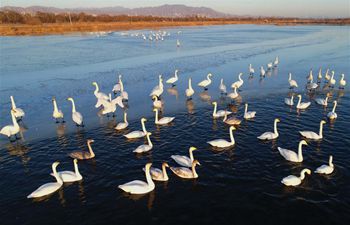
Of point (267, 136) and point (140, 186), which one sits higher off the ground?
point (267, 136)

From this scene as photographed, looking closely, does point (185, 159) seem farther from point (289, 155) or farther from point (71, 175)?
point (71, 175)

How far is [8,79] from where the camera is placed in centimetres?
3428

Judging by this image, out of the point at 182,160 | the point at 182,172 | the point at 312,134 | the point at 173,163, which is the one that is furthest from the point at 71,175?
the point at 312,134

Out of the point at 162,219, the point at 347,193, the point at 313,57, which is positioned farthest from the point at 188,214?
the point at 313,57

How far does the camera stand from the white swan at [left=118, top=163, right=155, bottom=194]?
12.9 meters

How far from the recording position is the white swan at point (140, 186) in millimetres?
12883

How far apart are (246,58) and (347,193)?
3536cm

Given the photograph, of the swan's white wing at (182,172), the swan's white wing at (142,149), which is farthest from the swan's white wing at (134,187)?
the swan's white wing at (142,149)

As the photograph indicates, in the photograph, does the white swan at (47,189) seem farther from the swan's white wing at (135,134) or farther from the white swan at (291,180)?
the white swan at (291,180)

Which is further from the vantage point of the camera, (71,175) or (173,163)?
(173,163)

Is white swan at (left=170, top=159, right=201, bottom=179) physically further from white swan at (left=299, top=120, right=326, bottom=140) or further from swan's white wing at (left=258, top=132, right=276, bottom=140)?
white swan at (left=299, top=120, right=326, bottom=140)

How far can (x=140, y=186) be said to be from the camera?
1291 centimetres

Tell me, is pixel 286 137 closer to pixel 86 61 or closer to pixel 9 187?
pixel 9 187

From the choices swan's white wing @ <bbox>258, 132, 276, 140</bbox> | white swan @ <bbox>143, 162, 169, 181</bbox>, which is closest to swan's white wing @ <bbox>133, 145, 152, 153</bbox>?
white swan @ <bbox>143, 162, 169, 181</bbox>
